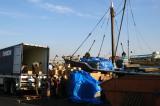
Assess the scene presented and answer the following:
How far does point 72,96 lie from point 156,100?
6.76 metres

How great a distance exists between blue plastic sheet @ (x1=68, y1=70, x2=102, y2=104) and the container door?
15.4ft

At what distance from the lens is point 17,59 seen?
23.8m

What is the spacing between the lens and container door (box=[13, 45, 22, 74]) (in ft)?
77.0

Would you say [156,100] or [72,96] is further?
[72,96]

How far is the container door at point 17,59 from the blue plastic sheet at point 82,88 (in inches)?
185

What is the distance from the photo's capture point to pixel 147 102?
13891mm

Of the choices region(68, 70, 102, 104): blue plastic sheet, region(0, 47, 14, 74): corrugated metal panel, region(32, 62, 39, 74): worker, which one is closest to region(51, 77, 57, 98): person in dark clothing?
region(68, 70, 102, 104): blue plastic sheet

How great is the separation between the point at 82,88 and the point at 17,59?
6.05 meters

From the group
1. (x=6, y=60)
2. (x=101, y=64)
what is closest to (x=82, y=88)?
(x=101, y=64)

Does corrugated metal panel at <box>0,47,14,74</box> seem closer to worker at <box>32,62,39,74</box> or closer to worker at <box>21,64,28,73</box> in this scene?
worker at <box>21,64,28,73</box>

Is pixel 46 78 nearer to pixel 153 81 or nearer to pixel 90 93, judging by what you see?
pixel 90 93

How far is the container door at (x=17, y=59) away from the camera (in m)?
23.5

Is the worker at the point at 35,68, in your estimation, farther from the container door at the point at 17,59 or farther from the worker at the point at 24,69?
the container door at the point at 17,59

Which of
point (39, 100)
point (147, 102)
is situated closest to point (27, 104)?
point (39, 100)
